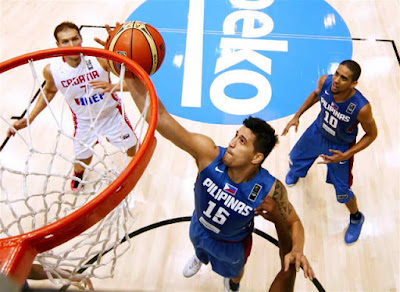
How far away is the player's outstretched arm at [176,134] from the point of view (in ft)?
7.06

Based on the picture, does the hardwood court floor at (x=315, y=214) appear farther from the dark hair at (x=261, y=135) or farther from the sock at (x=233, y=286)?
the dark hair at (x=261, y=135)

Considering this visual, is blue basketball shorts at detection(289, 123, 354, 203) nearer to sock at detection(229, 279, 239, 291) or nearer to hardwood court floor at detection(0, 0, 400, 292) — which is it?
hardwood court floor at detection(0, 0, 400, 292)

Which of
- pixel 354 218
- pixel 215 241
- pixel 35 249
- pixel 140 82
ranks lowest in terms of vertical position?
pixel 354 218

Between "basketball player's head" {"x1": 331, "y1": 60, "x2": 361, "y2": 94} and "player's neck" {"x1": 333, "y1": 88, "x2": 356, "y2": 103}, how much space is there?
0.02m

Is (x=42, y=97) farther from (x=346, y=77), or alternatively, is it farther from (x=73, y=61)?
(x=346, y=77)

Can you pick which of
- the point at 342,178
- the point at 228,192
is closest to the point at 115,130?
the point at 228,192

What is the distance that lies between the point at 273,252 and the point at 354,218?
2.55 ft

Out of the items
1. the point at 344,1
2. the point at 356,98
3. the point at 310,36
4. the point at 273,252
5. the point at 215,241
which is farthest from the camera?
the point at 344,1

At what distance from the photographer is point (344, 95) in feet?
9.95

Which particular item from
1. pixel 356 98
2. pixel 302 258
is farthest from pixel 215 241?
pixel 356 98

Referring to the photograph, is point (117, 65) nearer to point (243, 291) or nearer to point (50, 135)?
point (243, 291)

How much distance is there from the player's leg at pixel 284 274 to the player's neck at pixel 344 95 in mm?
1186

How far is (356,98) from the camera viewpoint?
298 cm

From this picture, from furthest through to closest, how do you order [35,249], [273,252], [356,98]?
[273,252] → [356,98] → [35,249]
